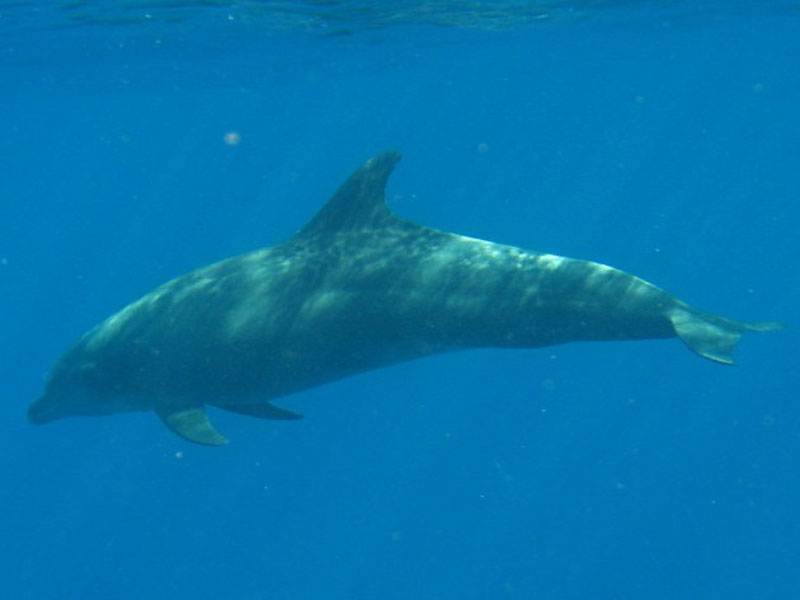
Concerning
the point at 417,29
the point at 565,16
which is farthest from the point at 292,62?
the point at 565,16

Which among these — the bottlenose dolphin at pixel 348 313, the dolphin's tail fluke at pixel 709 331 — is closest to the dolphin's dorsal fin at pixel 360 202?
the bottlenose dolphin at pixel 348 313

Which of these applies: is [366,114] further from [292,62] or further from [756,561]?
[756,561]

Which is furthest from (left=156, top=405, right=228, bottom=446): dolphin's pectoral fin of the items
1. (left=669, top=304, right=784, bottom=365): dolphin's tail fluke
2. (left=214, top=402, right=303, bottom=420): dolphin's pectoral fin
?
(left=669, top=304, right=784, bottom=365): dolphin's tail fluke

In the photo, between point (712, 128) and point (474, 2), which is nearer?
point (474, 2)

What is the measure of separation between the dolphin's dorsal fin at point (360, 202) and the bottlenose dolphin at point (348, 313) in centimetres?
1

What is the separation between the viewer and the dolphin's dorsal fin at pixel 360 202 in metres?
10.1

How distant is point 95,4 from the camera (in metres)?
20.1

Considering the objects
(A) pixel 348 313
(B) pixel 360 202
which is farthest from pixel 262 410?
(B) pixel 360 202

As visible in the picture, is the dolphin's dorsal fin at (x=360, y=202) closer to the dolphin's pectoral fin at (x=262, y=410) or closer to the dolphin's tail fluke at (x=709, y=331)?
the dolphin's pectoral fin at (x=262, y=410)

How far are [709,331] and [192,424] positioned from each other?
6.45m

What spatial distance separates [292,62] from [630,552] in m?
22.7

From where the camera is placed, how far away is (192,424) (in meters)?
10.8

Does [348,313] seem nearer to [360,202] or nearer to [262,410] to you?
[360,202]

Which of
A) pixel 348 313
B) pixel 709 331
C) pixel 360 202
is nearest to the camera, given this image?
pixel 709 331
